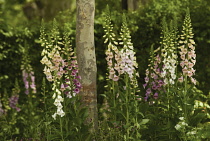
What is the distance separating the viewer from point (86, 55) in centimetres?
587

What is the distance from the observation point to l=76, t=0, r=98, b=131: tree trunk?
588 centimetres

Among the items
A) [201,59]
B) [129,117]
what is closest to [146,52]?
[201,59]

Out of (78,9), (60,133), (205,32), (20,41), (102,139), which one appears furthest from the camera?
(20,41)

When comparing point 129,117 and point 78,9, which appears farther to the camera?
point 78,9

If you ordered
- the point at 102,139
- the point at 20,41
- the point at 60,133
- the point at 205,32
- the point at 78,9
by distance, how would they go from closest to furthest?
the point at 60,133, the point at 102,139, the point at 78,9, the point at 205,32, the point at 20,41

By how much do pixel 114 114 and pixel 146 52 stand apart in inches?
103

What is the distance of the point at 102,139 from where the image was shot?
5.58 m

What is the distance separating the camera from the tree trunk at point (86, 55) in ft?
19.3

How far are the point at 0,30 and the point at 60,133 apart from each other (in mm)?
3440

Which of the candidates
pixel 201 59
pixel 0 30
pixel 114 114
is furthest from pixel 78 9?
pixel 201 59

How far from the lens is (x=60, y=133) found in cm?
524

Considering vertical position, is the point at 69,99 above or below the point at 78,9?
below

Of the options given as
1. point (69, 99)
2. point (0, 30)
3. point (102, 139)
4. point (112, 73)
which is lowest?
point (102, 139)

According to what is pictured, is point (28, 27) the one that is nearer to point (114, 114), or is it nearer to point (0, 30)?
point (0, 30)
